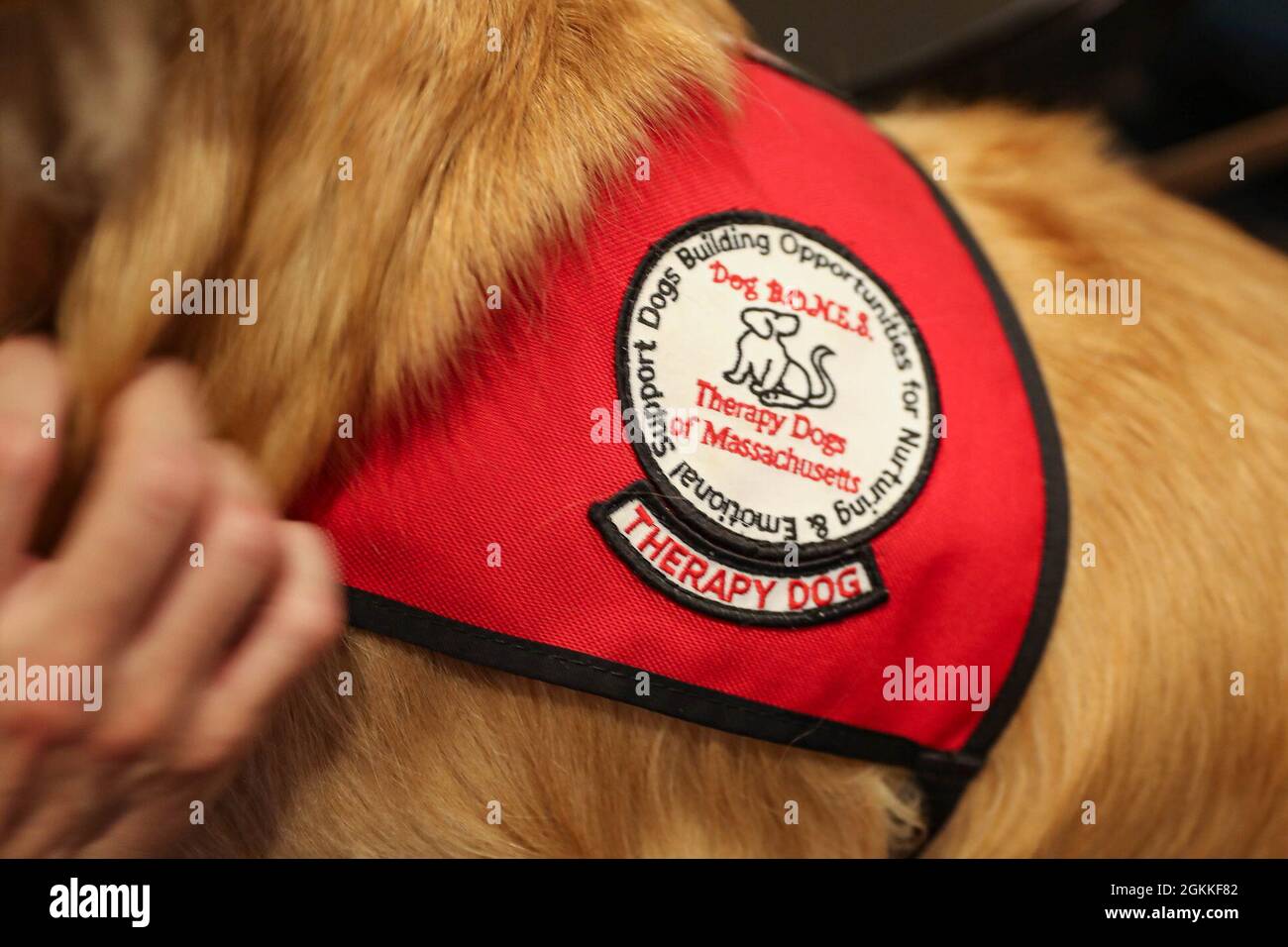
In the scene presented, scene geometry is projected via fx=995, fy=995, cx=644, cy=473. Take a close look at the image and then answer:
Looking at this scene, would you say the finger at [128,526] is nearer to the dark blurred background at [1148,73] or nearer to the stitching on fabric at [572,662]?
the stitching on fabric at [572,662]

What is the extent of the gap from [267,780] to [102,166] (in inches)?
14.4

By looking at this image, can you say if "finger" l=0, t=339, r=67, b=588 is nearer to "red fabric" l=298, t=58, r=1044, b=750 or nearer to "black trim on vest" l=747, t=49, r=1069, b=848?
"red fabric" l=298, t=58, r=1044, b=750

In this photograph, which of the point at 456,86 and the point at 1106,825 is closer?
the point at 456,86

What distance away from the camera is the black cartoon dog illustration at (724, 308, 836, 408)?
22.8 inches

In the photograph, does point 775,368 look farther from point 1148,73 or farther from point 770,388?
point 1148,73

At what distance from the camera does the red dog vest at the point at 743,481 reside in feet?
1.83

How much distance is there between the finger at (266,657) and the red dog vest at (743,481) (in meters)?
0.06

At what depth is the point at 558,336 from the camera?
22.0 inches

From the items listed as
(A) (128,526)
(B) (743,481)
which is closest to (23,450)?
(A) (128,526)

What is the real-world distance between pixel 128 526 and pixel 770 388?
Answer: 1.13 ft

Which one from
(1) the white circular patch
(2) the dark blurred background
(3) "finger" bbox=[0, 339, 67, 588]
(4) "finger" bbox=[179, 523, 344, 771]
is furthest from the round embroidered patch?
(2) the dark blurred background

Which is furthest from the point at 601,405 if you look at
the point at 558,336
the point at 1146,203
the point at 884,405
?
the point at 1146,203

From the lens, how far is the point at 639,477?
1.86ft
